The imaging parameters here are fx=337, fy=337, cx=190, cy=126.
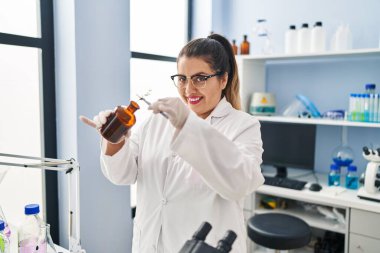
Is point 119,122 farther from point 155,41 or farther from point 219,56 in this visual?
point 155,41

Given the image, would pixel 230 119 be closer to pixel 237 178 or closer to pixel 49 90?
pixel 237 178

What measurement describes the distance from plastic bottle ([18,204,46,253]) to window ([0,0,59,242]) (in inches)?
28.3

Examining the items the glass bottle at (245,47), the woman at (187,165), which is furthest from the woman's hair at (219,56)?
the glass bottle at (245,47)

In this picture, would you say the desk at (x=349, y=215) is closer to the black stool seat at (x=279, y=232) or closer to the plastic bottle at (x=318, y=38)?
the black stool seat at (x=279, y=232)

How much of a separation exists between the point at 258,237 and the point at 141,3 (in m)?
1.85

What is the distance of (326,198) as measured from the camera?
2.13m

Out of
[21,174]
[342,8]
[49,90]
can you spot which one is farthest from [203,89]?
[342,8]

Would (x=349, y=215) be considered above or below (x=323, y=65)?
below

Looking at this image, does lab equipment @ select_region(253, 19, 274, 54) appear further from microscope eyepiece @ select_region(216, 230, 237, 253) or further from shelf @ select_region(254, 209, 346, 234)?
microscope eyepiece @ select_region(216, 230, 237, 253)

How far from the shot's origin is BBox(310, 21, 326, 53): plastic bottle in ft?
7.86

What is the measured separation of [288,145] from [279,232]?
0.88 meters

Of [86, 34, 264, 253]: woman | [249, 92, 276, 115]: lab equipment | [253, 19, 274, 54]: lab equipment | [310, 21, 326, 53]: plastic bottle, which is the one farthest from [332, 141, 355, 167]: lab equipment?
[86, 34, 264, 253]: woman

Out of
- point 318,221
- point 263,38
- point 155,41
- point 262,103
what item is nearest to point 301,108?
point 262,103

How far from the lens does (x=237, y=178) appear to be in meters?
0.87
